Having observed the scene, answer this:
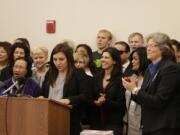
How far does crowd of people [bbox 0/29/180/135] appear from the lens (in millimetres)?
3240

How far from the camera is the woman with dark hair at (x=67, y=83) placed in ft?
12.6

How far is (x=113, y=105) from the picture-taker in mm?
3971

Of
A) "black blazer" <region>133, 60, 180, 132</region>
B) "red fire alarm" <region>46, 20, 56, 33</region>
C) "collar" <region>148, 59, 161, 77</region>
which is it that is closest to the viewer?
"black blazer" <region>133, 60, 180, 132</region>

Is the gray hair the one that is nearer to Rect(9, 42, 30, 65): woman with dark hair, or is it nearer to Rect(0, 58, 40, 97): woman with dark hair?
Rect(0, 58, 40, 97): woman with dark hair

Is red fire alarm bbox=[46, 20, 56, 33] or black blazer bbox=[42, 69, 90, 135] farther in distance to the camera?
red fire alarm bbox=[46, 20, 56, 33]

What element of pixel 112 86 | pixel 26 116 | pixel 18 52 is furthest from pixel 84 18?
pixel 26 116

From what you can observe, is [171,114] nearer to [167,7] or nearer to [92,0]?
[167,7]

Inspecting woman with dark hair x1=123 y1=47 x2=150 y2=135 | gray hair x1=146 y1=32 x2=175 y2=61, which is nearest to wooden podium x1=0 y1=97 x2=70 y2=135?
gray hair x1=146 y1=32 x2=175 y2=61

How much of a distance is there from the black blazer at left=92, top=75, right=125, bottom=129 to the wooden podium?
1041 millimetres

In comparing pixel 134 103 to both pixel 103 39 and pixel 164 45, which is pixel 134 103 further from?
pixel 103 39

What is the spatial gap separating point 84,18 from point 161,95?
3146mm

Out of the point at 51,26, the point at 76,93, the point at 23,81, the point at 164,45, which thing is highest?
the point at 51,26

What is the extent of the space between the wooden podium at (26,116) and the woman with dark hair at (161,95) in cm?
74

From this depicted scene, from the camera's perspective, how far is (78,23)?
6.18 metres
